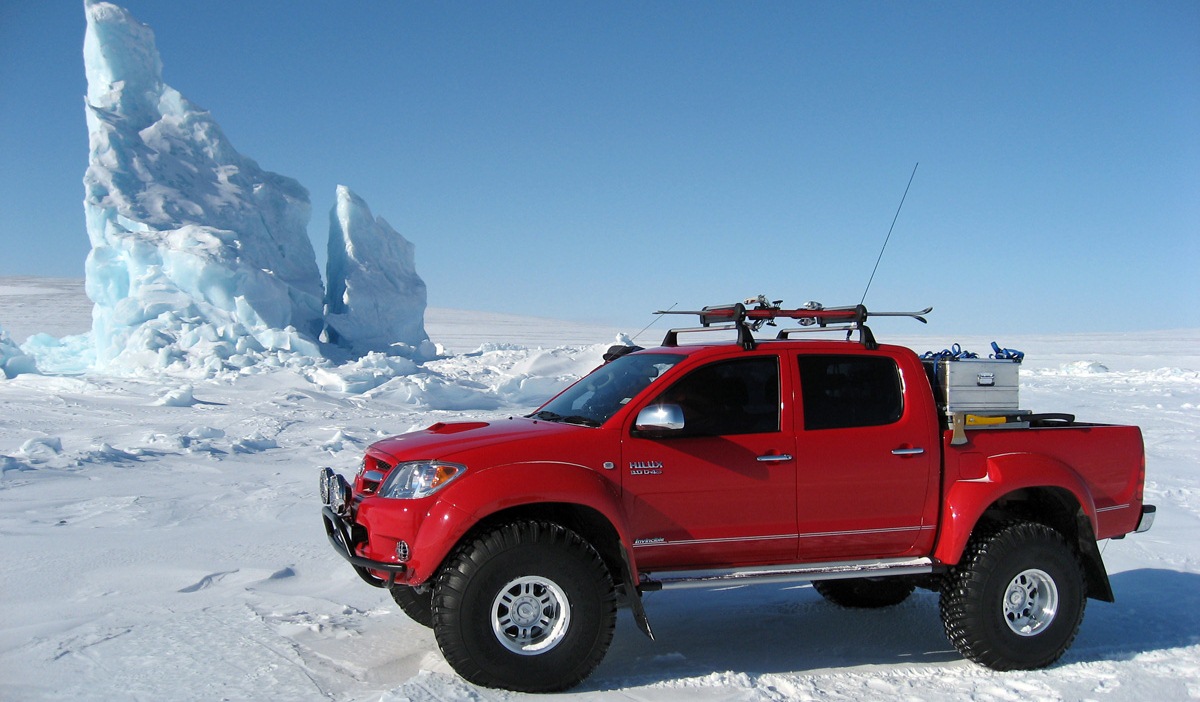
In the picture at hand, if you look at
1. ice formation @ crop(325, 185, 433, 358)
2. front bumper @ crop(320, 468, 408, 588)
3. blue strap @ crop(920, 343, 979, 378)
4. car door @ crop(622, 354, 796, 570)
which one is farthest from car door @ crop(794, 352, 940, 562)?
ice formation @ crop(325, 185, 433, 358)

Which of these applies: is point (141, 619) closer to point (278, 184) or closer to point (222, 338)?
point (222, 338)

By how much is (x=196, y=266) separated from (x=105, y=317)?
348 cm

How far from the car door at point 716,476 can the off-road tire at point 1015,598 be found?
965mm

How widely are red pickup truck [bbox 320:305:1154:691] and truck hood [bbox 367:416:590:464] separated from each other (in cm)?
2

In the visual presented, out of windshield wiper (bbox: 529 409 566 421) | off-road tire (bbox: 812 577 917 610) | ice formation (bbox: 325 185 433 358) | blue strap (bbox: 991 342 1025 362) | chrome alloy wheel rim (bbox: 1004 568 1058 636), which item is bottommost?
off-road tire (bbox: 812 577 917 610)

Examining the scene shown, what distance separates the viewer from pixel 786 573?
4488 mm

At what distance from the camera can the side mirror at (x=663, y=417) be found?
165 inches

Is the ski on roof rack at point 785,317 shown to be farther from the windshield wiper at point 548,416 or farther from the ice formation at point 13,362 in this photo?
the ice formation at point 13,362

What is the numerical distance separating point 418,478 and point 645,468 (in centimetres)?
109

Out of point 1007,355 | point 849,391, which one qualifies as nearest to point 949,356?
point 1007,355

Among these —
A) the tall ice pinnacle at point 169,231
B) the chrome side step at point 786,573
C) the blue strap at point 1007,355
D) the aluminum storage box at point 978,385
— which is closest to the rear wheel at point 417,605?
the chrome side step at point 786,573

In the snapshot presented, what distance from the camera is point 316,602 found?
5.54 m

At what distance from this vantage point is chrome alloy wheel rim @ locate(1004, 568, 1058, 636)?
187 inches

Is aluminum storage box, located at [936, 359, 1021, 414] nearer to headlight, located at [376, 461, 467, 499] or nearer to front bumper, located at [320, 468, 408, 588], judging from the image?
headlight, located at [376, 461, 467, 499]
